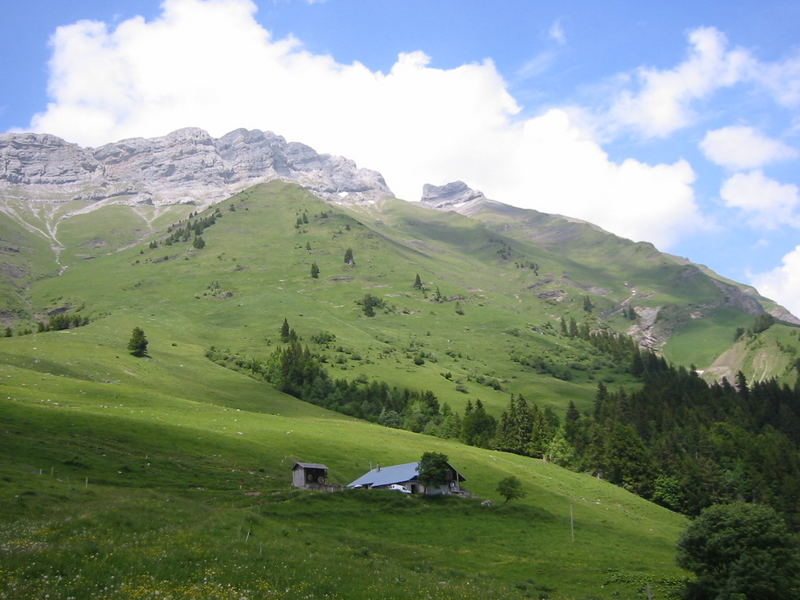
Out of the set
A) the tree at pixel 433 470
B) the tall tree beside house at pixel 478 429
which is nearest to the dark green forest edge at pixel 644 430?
the tall tree beside house at pixel 478 429

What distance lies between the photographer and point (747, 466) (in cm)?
13238

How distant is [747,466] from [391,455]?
8867 centimetres

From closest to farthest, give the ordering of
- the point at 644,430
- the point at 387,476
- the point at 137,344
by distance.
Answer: the point at 387,476
the point at 137,344
the point at 644,430

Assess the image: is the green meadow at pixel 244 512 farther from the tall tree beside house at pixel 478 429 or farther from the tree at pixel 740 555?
the tall tree beside house at pixel 478 429

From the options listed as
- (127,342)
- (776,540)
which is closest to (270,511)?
(776,540)

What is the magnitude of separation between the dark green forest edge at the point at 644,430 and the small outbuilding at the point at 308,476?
2628 inches

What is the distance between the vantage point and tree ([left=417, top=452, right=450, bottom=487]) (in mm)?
79062

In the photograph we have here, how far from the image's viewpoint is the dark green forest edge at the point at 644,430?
397 feet

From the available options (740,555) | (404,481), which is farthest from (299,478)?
(740,555)

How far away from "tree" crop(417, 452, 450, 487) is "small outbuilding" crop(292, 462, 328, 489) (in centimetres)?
1373

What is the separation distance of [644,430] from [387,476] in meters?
112

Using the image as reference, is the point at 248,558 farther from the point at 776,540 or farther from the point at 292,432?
the point at 292,432

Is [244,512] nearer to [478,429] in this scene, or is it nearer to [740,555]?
[740,555]

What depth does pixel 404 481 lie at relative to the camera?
80.0 metres
